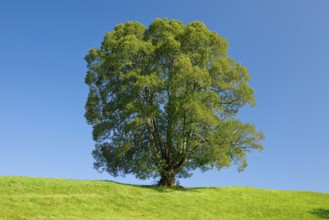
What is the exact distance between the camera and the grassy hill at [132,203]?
31062 mm

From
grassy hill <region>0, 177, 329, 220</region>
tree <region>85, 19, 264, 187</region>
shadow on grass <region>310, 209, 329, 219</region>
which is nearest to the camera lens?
grassy hill <region>0, 177, 329, 220</region>

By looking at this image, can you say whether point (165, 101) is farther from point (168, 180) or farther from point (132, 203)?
point (132, 203)

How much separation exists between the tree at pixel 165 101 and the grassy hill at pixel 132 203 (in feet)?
12.8

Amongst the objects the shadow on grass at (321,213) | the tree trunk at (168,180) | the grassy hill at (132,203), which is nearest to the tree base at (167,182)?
the tree trunk at (168,180)

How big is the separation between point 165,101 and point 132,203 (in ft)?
42.2

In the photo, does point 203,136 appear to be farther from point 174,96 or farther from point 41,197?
point 41,197

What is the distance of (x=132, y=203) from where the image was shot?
35.0 m

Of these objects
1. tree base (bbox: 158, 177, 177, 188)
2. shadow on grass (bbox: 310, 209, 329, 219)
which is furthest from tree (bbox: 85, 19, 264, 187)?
shadow on grass (bbox: 310, 209, 329, 219)

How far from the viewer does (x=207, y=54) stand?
45.2 meters

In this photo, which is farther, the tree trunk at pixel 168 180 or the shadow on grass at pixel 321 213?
the tree trunk at pixel 168 180

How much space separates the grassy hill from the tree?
12.8 feet

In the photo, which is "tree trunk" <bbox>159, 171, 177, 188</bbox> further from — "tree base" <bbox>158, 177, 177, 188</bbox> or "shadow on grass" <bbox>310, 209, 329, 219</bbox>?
"shadow on grass" <bbox>310, 209, 329, 219</bbox>

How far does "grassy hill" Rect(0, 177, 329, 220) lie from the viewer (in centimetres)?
3106

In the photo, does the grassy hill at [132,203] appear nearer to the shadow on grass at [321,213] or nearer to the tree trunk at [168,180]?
the shadow on grass at [321,213]
